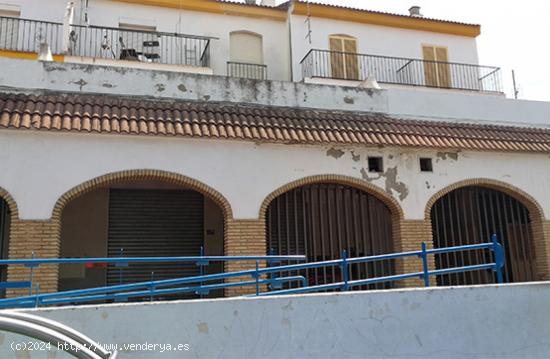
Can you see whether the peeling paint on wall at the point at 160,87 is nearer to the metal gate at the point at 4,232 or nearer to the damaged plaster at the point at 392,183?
the metal gate at the point at 4,232

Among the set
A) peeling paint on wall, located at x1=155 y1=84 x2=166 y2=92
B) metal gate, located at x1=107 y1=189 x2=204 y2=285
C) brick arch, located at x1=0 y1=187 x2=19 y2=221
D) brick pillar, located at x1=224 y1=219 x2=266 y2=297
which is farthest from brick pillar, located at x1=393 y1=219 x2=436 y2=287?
brick arch, located at x1=0 y1=187 x2=19 y2=221

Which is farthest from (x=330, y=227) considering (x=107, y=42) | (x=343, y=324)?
(x=107, y=42)

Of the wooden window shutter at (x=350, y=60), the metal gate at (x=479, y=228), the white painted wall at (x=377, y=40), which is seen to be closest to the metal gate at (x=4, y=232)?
the metal gate at (x=479, y=228)

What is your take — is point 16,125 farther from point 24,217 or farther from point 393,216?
point 393,216

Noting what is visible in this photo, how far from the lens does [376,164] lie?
11508 millimetres

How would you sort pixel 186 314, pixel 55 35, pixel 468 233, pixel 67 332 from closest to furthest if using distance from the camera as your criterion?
pixel 67 332 → pixel 186 314 → pixel 468 233 → pixel 55 35

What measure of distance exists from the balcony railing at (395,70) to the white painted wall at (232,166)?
7437 mm

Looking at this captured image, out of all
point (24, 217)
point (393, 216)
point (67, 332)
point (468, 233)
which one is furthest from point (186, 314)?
point (468, 233)

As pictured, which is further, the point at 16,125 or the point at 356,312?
the point at 16,125

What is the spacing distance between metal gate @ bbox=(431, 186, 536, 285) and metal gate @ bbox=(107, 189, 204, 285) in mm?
6267

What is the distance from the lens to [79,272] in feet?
40.1

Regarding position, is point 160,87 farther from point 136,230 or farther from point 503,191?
point 503,191

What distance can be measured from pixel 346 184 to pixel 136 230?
549 centimetres

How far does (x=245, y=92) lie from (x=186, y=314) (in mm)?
6878
